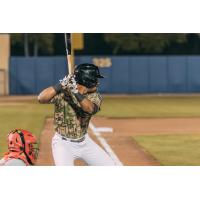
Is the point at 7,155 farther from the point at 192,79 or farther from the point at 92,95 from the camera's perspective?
the point at 192,79

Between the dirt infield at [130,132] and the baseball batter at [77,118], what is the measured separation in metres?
3.48

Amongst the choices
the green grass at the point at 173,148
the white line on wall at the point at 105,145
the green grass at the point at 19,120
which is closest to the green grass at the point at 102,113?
the green grass at the point at 19,120

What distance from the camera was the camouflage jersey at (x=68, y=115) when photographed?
302 inches

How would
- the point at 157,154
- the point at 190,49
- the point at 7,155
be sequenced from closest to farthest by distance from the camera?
the point at 7,155 → the point at 157,154 → the point at 190,49

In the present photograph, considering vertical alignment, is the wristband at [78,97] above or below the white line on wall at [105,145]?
above

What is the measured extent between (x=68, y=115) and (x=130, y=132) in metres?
9.37

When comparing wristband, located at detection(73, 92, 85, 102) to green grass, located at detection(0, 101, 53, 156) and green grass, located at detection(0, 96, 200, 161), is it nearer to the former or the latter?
green grass, located at detection(0, 101, 53, 156)

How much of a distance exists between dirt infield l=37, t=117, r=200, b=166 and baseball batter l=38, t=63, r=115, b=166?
3.48 meters

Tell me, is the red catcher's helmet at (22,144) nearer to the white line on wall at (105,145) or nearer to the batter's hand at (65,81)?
the batter's hand at (65,81)

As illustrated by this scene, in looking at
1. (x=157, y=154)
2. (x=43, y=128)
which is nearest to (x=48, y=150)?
(x=157, y=154)

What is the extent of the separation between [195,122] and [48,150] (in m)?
8.60

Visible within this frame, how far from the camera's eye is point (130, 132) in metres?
17.0

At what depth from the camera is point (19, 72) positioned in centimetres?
3750

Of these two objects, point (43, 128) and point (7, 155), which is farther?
point (43, 128)
